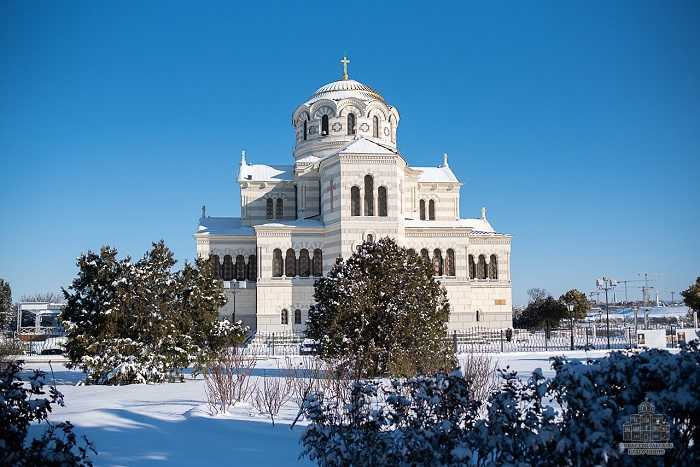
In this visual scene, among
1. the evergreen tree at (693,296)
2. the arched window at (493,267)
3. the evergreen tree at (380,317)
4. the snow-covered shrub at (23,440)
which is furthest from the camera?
the arched window at (493,267)

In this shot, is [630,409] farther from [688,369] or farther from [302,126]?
[302,126]

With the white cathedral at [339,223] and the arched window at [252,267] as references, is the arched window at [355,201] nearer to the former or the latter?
the white cathedral at [339,223]

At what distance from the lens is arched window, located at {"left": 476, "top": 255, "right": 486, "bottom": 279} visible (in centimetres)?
4100

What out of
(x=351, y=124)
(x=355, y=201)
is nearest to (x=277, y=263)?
(x=355, y=201)

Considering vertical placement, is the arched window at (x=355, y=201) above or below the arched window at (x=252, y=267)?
above

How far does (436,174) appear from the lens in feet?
145

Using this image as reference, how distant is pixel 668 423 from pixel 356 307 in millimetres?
11417

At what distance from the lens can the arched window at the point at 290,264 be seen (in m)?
36.8

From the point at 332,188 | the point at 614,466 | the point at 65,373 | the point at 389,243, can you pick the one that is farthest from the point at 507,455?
the point at 332,188

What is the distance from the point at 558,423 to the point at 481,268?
117ft

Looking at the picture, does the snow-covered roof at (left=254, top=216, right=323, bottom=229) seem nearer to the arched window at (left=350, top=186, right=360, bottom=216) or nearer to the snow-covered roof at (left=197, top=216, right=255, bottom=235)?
the arched window at (left=350, top=186, right=360, bottom=216)

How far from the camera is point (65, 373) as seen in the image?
21594 mm

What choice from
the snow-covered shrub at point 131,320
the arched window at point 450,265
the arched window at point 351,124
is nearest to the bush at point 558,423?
the snow-covered shrub at point 131,320

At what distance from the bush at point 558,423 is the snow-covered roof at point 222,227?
33.2 m
